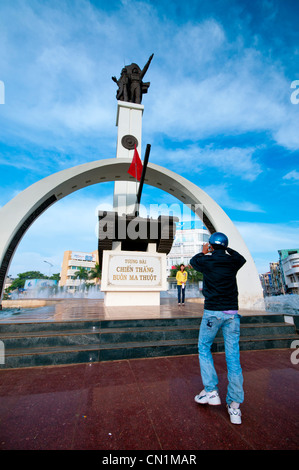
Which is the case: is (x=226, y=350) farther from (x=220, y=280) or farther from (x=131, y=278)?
(x=131, y=278)

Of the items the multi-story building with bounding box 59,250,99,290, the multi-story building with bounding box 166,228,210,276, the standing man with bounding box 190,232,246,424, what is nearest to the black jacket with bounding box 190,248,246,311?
the standing man with bounding box 190,232,246,424

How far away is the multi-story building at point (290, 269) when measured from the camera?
48.3m

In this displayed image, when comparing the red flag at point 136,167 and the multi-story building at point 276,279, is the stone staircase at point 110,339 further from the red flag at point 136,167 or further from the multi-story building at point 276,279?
the multi-story building at point 276,279

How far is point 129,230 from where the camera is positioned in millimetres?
8914

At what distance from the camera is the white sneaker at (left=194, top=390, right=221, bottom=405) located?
2121mm

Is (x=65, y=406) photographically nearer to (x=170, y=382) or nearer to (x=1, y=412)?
(x=1, y=412)

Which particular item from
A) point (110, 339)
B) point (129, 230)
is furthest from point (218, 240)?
point (129, 230)

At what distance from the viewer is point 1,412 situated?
2.05 m

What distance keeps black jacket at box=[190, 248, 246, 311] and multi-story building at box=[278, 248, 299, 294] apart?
185 ft

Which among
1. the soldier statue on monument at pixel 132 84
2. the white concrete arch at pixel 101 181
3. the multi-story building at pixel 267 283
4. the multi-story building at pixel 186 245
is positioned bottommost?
the multi-story building at pixel 267 283

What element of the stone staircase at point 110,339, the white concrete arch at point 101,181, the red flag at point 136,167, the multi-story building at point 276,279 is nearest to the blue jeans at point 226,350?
the stone staircase at point 110,339

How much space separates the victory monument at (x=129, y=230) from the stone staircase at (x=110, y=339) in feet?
12.7
